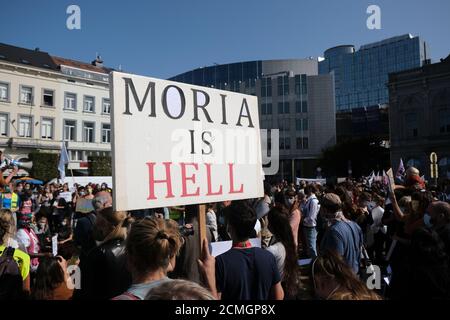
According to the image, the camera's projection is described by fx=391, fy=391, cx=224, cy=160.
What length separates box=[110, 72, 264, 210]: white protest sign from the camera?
2.80 meters

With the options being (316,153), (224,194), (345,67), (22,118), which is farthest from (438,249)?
(345,67)

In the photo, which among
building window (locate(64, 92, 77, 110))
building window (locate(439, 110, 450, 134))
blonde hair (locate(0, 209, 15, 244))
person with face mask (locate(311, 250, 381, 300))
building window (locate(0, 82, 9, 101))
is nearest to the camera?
person with face mask (locate(311, 250, 381, 300))

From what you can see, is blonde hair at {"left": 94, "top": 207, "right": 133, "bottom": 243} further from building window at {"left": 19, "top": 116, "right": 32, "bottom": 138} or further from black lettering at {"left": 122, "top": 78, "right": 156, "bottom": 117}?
building window at {"left": 19, "top": 116, "right": 32, "bottom": 138}

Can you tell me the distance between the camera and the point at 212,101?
3.49 meters

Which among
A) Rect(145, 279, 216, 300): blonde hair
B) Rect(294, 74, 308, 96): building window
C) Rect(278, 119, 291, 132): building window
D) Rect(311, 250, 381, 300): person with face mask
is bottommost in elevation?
Rect(311, 250, 381, 300): person with face mask

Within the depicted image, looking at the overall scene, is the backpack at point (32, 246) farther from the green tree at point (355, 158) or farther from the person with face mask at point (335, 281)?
the green tree at point (355, 158)

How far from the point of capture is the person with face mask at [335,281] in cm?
224

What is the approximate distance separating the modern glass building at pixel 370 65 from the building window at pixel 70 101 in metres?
73.1

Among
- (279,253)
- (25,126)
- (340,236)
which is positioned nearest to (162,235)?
(279,253)

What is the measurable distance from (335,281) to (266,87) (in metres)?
61.2

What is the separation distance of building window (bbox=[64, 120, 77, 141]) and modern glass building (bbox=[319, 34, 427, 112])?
73.6 meters

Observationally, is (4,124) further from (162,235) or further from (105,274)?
(162,235)

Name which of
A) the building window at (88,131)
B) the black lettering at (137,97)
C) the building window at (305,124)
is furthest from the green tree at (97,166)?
the black lettering at (137,97)

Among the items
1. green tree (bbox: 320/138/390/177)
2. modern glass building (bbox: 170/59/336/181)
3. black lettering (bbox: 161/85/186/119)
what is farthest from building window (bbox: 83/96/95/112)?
black lettering (bbox: 161/85/186/119)
